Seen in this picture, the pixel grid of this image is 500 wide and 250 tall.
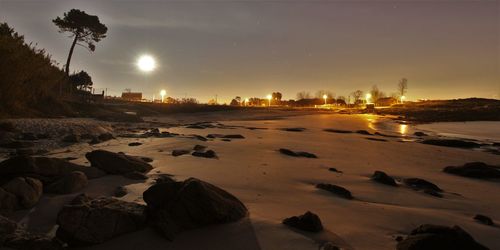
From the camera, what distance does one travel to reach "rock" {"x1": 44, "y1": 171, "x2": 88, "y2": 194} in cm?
655

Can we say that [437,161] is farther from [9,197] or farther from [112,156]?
[9,197]

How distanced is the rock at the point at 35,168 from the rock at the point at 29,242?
2.64 m

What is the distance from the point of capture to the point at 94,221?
4.61m

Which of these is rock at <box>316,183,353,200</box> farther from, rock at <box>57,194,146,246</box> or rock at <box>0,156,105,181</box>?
rock at <box>0,156,105,181</box>

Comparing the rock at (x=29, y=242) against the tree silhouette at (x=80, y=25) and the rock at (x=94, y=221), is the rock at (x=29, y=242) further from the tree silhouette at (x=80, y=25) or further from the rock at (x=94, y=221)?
the tree silhouette at (x=80, y=25)

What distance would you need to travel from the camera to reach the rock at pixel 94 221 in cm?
446

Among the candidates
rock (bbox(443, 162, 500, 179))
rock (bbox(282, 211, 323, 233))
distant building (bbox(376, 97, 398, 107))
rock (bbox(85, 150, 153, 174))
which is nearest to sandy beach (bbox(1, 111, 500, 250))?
rock (bbox(282, 211, 323, 233))

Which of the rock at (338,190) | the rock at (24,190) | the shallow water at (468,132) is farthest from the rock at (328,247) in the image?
the shallow water at (468,132)

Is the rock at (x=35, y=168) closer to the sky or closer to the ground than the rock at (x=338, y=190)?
closer to the sky

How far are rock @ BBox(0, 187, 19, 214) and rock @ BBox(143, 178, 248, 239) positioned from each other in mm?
2194

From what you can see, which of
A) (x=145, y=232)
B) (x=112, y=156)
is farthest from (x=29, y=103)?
(x=145, y=232)

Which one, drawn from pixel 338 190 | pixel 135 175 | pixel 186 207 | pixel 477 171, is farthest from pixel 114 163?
pixel 477 171

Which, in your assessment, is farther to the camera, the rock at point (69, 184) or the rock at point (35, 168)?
the rock at point (35, 168)

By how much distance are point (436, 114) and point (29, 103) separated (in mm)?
64156
